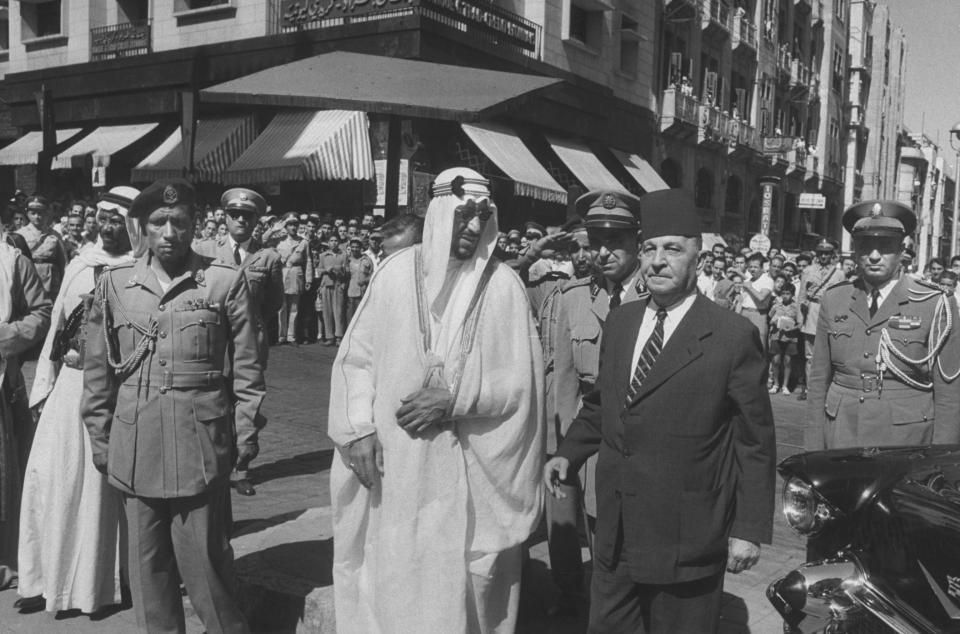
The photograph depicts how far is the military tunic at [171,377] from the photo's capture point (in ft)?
12.5

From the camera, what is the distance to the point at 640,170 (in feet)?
81.9

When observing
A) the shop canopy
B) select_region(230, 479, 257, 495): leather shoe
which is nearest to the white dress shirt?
the shop canopy

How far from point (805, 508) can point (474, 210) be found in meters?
1.66

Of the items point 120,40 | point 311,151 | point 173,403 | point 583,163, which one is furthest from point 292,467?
point 120,40

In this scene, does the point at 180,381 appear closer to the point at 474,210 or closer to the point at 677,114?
the point at 474,210

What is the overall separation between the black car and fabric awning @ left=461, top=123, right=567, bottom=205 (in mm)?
14780

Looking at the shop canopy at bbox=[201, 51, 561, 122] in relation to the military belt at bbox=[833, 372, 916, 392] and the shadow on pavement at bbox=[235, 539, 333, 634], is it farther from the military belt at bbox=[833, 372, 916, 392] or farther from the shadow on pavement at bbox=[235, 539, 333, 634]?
the shadow on pavement at bbox=[235, 539, 333, 634]

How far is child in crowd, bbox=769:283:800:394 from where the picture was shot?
13695 mm

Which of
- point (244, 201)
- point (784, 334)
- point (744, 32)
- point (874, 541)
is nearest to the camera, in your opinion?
point (874, 541)

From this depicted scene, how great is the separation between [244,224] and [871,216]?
14.8 ft

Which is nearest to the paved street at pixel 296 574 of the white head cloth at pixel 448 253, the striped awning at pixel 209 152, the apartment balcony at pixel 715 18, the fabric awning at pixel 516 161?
the white head cloth at pixel 448 253

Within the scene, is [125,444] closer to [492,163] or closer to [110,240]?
[110,240]

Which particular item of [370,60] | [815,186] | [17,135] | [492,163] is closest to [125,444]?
[370,60]

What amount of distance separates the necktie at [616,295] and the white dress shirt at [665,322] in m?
1.34
